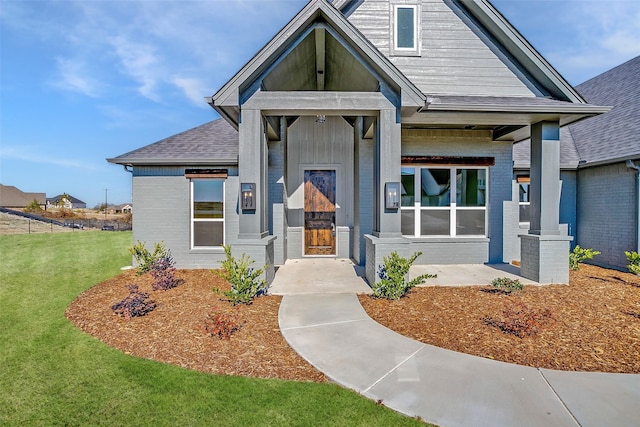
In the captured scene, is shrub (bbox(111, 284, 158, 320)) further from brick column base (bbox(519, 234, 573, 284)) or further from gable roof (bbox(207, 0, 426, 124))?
brick column base (bbox(519, 234, 573, 284))

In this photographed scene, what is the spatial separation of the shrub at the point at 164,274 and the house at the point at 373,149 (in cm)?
35

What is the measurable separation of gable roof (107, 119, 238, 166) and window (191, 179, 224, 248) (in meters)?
0.72

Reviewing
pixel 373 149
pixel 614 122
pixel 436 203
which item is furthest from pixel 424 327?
A: pixel 614 122

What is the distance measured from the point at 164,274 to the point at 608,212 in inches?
473

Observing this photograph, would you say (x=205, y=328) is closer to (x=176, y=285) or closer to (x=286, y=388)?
(x=286, y=388)

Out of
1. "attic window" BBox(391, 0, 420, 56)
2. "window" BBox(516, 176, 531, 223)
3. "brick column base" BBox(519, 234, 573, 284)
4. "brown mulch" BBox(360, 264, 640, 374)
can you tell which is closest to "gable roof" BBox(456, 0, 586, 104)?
"attic window" BBox(391, 0, 420, 56)

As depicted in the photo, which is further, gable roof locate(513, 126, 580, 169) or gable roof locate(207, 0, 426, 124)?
gable roof locate(513, 126, 580, 169)

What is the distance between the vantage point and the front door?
9.53 meters

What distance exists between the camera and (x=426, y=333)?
14.4ft

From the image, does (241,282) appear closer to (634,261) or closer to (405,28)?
(405,28)

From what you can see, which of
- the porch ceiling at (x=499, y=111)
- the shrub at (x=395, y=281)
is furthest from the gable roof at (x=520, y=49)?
the shrub at (x=395, y=281)

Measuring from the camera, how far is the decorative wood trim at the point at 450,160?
348 inches

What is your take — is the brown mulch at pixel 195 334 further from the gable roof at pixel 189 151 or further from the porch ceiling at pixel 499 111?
the porch ceiling at pixel 499 111

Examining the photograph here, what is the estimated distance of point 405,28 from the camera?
26.9 ft
